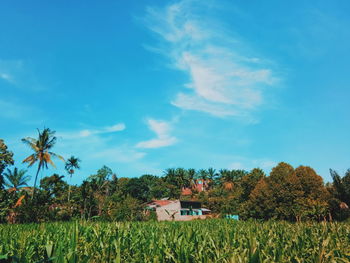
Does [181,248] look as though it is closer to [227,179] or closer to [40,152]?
[40,152]

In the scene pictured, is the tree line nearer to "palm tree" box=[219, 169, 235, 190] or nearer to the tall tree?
the tall tree

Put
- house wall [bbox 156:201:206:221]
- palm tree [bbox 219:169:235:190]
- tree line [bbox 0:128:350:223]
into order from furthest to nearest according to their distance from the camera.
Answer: palm tree [bbox 219:169:235:190], house wall [bbox 156:201:206:221], tree line [bbox 0:128:350:223]

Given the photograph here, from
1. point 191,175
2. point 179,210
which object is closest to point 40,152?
point 179,210

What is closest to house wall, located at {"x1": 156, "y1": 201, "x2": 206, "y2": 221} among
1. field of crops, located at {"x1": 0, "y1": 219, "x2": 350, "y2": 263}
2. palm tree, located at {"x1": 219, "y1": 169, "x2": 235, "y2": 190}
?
palm tree, located at {"x1": 219, "y1": 169, "x2": 235, "y2": 190}

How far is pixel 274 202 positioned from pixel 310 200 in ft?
15.8

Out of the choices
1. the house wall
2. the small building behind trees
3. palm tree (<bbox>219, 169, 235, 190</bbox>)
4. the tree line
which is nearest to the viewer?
the tree line

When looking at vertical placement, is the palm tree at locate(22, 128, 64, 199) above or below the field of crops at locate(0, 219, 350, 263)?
above

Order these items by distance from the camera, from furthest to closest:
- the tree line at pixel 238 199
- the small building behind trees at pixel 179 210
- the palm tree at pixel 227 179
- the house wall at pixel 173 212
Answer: the palm tree at pixel 227 179, the small building behind trees at pixel 179 210, the house wall at pixel 173 212, the tree line at pixel 238 199

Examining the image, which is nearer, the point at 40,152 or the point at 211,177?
the point at 40,152

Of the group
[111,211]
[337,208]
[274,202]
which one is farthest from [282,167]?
[111,211]

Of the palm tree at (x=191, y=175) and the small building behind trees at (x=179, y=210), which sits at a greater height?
the palm tree at (x=191, y=175)

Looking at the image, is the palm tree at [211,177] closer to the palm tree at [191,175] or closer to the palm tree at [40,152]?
the palm tree at [191,175]

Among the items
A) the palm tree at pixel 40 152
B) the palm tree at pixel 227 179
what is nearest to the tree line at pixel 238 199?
the palm tree at pixel 40 152

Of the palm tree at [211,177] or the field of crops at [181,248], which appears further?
the palm tree at [211,177]
